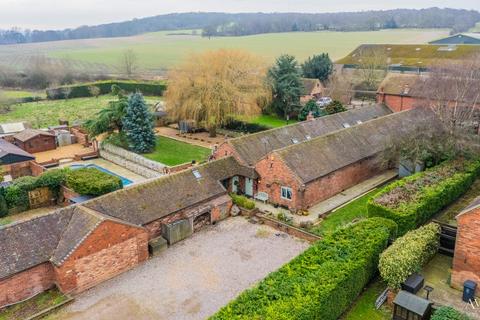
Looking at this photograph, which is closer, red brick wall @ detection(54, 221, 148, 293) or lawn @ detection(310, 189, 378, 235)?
red brick wall @ detection(54, 221, 148, 293)

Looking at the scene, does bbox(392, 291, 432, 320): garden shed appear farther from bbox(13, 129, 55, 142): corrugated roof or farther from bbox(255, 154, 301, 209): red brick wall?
bbox(13, 129, 55, 142): corrugated roof

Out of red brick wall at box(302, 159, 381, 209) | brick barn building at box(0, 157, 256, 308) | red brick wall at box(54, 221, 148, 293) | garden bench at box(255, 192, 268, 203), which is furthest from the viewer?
garden bench at box(255, 192, 268, 203)

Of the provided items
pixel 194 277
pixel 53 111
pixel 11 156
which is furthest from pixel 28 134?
pixel 194 277

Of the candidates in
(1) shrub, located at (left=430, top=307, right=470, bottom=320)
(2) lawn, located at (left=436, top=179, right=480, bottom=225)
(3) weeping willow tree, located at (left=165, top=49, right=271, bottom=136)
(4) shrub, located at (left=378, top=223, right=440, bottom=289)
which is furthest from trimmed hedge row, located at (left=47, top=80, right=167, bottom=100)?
(1) shrub, located at (left=430, top=307, right=470, bottom=320)

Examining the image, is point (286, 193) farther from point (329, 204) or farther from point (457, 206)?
point (457, 206)

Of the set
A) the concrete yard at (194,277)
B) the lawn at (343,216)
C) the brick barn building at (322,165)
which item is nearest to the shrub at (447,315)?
the concrete yard at (194,277)

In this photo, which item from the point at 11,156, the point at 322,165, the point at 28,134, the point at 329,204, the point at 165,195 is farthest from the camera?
the point at 28,134
